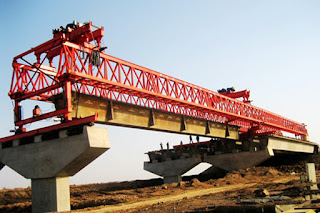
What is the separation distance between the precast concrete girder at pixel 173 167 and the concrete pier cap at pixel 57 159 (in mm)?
26948

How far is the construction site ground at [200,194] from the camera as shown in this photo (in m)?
18.1

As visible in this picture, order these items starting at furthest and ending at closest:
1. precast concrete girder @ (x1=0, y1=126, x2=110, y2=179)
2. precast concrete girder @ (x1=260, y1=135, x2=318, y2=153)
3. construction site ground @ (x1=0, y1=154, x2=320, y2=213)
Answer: precast concrete girder @ (x1=260, y1=135, x2=318, y2=153) < precast concrete girder @ (x1=0, y1=126, x2=110, y2=179) < construction site ground @ (x1=0, y1=154, x2=320, y2=213)

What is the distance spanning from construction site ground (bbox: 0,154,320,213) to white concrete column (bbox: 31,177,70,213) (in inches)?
53.1

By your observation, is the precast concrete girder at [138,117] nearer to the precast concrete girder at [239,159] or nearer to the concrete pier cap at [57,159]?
the concrete pier cap at [57,159]

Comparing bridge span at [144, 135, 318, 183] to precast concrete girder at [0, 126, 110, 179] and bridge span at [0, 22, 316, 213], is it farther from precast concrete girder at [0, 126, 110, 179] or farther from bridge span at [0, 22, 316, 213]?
precast concrete girder at [0, 126, 110, 179]

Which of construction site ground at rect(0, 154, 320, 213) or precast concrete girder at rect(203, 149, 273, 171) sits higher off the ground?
precast concrete girder at rect(203, 149, 273, 171)

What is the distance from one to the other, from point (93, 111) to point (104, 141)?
4.03 m

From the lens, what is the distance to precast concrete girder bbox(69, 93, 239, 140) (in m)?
23.2

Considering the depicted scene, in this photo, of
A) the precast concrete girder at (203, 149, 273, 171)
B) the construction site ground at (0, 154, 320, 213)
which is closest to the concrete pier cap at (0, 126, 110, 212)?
the construction site ground at (0, 154, 320, 213)

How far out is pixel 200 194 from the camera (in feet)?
85.4

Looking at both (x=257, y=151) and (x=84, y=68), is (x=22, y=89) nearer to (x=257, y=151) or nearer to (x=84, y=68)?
(x=84, y=68)

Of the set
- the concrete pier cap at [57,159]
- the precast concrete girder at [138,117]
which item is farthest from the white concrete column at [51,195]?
the precast concrete girder at [138,117]

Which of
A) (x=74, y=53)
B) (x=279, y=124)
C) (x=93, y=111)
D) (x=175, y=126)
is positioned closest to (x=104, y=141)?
(x=93, y=111)

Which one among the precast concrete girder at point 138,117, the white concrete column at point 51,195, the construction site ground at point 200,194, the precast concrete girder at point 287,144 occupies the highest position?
the precast concrete girder at point 138,117
